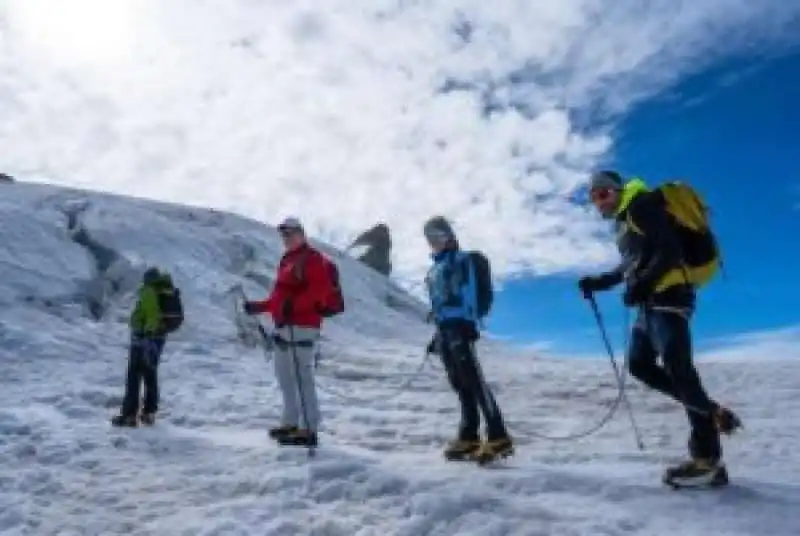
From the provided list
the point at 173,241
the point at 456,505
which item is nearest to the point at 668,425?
the point at 456,505

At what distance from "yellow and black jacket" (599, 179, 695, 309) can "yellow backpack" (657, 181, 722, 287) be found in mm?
69

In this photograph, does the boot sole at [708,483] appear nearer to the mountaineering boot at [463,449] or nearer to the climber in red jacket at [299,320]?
the mountaineering boot at [463,449]

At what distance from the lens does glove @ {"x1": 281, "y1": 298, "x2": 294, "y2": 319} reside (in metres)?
9.89

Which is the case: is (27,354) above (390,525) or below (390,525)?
above

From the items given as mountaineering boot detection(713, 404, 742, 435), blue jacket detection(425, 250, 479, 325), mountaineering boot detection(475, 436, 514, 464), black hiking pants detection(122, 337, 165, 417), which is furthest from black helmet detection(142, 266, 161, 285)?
mountaineering boot detection(713, 404, 742, 435)

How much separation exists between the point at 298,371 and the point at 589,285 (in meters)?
3.80

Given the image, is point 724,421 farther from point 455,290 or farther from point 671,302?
point 455,290

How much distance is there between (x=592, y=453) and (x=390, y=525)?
3.39 m

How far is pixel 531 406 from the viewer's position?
15.3 m

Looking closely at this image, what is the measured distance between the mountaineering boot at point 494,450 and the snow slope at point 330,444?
0.20m

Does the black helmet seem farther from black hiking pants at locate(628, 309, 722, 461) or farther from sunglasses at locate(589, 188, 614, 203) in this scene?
black hiking pants at locate(628, 309, 722, 461)

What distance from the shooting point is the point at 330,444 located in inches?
440

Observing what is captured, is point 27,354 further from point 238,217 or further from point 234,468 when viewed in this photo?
point 238,217

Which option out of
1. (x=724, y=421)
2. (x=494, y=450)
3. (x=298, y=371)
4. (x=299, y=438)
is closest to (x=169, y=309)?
(x=298, y=371)
